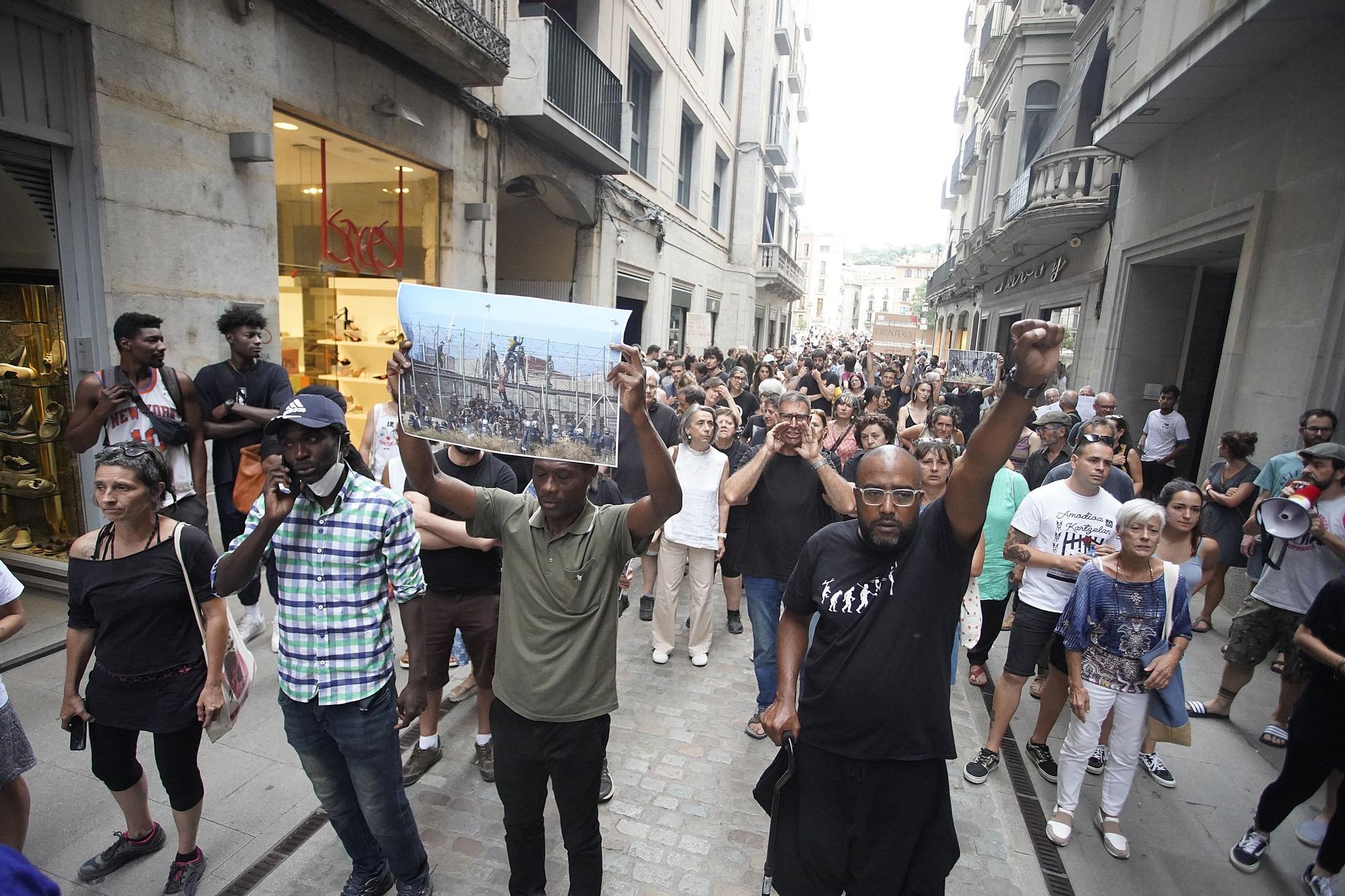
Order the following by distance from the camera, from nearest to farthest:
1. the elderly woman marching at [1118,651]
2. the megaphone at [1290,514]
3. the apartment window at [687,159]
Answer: the elderly woman marching at [1118,651] → the megaphone at [1290,514] → the apartment window at [687,159]

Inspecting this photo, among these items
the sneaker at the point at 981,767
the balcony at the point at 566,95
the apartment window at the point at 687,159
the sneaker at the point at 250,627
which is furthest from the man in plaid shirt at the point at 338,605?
the apartment window at the point at 687,159

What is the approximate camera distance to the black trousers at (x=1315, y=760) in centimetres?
320

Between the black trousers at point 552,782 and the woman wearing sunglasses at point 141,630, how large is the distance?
1.19 m

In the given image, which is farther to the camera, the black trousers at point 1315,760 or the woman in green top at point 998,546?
the woman in green top at point 998,546

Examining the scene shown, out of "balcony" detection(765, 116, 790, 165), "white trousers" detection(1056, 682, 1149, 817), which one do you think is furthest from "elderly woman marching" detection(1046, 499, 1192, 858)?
"balcony" detection(765, 116, 790, 165)

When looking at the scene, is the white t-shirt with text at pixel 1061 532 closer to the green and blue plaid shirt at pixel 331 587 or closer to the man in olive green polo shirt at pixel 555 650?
the man in olive green polo shirt at pixel 555 650

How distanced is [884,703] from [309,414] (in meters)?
2.18

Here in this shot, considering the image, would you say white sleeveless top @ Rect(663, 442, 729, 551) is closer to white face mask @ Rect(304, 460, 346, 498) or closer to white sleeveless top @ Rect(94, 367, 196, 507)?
white face mask @ Rect(304, 460, 346, 498)

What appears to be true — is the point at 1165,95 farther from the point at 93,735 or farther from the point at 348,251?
the point at 93,735

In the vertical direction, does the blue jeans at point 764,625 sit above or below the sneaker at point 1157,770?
above

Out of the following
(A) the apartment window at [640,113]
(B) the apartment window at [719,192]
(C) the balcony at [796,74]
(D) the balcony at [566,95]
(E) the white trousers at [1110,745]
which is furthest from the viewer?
(C) the balcony at [796,74]

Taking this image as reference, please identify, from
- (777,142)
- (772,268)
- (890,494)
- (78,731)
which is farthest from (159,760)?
(777,142)

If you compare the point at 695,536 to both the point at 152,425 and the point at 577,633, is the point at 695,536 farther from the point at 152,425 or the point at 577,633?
the point at 152,425

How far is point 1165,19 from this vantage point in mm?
7941
